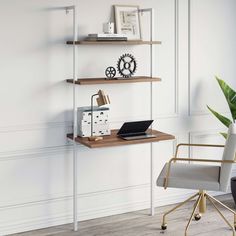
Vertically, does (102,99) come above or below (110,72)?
below

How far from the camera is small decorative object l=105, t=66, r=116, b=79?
398 cm

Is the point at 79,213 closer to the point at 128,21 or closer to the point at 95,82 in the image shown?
the point at 95,82

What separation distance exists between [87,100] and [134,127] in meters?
0.50

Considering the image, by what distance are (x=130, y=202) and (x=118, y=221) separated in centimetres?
30

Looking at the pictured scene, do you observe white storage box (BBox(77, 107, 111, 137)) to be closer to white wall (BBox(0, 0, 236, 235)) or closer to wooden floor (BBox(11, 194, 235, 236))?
white wall (BBox(0, 0, 236, 235))

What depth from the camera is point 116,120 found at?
Result: 4.16m

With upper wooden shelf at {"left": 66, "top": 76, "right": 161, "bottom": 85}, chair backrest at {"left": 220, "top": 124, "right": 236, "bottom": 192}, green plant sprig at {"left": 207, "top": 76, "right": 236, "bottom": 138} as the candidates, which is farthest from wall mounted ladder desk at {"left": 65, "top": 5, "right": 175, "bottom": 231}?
green plant sprig at {"left": 207, "top": 76, "right": 236, "bottom": 138}

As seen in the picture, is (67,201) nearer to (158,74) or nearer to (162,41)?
(158,74)

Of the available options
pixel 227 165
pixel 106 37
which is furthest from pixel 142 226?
pixel 106 37

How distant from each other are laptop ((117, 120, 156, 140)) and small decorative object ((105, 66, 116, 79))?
488 mm

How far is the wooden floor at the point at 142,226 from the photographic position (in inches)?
150

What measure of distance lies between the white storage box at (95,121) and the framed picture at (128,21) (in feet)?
2.31

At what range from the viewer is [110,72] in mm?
3994

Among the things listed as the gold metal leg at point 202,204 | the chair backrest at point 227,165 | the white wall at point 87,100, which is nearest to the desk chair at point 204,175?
the chair backrest at point 227,165
